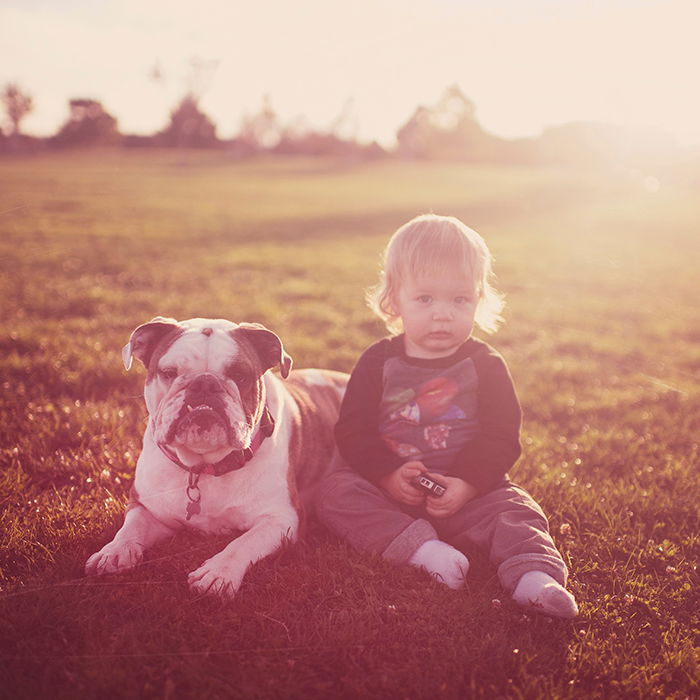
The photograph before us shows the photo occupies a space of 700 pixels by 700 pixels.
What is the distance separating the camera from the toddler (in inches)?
162

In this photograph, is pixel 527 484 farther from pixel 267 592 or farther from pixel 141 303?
pixel 141 303

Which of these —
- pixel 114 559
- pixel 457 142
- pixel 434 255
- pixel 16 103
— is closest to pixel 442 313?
pixel 434 255

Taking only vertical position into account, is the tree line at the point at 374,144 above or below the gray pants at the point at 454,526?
above

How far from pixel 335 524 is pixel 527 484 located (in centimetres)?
159

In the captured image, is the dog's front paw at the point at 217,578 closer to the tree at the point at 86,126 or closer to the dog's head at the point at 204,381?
the dog's head at the point at 204,381

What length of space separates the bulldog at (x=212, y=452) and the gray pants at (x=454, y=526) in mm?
349

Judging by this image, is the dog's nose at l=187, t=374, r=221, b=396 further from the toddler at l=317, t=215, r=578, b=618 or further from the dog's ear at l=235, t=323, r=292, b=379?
the toddler at l=317, t=215, r=578, b=618

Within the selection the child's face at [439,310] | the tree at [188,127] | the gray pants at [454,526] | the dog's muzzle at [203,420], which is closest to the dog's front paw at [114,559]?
the dog's muzzle at [203,420]

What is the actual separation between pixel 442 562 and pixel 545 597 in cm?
60

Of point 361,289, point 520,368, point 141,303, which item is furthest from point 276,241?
point 520,368

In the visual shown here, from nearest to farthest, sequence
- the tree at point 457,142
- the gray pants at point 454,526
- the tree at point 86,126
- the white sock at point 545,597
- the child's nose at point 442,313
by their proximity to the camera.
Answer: the white sock at point 545,597
the gray pants at point 454,526
the child's nose at point 442,313
the tree at point 457,142
the tree at point 86,126

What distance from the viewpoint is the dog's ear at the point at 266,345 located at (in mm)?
3967

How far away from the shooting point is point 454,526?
167 inches

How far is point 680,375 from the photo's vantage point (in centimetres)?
809
